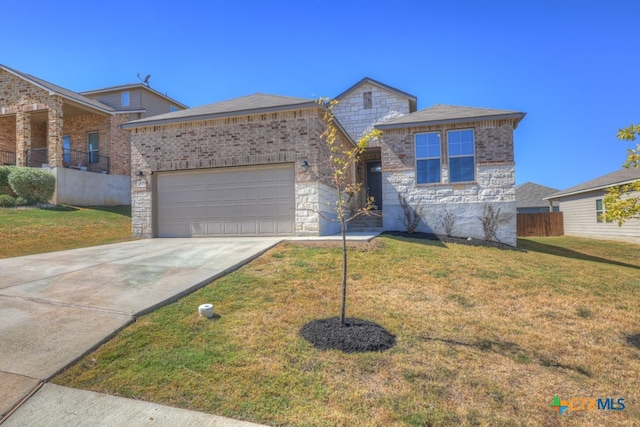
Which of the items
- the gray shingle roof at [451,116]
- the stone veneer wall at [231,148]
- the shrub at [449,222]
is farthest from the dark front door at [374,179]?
the stone veneer wall at [231,148]

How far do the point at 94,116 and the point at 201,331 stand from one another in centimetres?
2112

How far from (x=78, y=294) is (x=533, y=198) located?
35.9 m

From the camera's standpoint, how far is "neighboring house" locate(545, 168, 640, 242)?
666 inches

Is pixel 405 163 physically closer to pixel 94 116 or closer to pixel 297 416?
pixel 297 416

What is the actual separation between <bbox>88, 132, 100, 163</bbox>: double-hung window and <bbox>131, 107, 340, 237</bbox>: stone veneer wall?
10448 mm

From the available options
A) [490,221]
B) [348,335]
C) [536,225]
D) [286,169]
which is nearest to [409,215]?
[490,221]

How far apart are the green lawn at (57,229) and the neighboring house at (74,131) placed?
2163 millimetres

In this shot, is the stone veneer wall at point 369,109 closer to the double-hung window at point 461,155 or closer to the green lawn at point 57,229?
the double-hung window at point 461,155

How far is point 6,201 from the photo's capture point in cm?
1402

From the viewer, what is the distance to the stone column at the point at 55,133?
53.3 ft

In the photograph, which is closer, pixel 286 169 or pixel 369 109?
pixel 286 169

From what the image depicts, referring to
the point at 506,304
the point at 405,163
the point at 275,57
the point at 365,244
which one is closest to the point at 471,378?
the point at 506,304

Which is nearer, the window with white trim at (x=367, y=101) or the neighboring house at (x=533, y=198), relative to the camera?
the window with white trim at (x=367, y=101)

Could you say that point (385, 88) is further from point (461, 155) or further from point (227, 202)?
point (227, 202)
